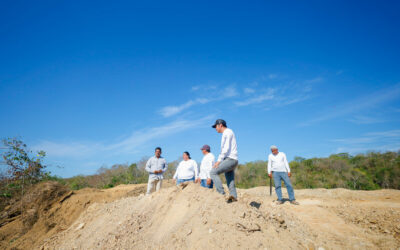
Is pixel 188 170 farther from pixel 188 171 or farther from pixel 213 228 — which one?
pixel 213 228

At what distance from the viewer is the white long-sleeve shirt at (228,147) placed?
4.17 m

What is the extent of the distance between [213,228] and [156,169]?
170 inches

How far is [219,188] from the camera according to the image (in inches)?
166

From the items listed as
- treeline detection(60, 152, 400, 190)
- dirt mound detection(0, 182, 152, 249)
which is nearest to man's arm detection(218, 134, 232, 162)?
dirt mound detection(0, 182, 152, 249)

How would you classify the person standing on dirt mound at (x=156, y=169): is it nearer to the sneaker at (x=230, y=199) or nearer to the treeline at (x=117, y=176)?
the sneaker at (x=230, y=199)

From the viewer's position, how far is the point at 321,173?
52.1 ft

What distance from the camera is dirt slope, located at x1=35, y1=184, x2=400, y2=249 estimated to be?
3.15 meters

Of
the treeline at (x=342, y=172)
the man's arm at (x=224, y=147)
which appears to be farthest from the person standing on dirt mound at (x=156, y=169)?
the treeline at (x=342, y=172)

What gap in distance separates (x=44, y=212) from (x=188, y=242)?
6.14m

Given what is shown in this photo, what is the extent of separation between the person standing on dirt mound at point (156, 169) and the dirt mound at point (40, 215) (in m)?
2.45

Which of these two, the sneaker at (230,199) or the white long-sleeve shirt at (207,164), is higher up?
the white long-sleeve shirt at (207,164)

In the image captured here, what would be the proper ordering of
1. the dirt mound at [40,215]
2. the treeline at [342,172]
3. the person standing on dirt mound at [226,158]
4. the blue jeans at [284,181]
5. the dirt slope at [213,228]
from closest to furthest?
the dirt slope at [213,228] < the person standing on dirt mound at [226,158] < the dirt mound at [40,215] < the blue jeans at [284,181] < the treeline at [342,172]

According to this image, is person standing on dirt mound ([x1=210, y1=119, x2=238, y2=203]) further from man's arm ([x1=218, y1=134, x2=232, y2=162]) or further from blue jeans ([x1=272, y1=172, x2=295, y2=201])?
blue jeans ([x1=272, y1=172, x2=295, y2=201])

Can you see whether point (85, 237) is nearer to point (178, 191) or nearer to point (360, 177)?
point (178, 191)
